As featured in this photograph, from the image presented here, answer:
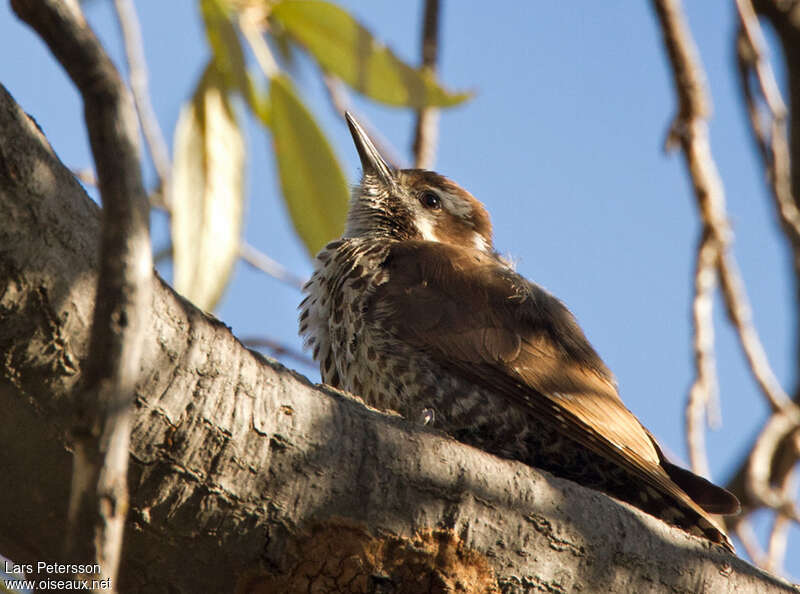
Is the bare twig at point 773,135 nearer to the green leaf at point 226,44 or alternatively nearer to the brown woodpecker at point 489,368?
the brown woodpecker at point 489,368

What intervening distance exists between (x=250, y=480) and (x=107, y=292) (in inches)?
31.4

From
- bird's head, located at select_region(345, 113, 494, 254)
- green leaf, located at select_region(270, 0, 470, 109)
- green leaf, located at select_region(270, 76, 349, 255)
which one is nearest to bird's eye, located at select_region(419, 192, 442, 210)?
bird's head, located at select_region(345, 113, 494, 254)

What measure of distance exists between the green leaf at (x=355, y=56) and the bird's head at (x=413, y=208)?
1110 mm

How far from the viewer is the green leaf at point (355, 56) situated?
10.3 ft

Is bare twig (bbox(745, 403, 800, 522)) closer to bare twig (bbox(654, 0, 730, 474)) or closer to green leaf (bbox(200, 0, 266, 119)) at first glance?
bare twig (bbox(654, 0, 730, 474))

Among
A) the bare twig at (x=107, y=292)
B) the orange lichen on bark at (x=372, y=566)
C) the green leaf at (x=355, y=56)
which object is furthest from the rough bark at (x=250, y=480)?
the green leaf at (x=355, y=56)

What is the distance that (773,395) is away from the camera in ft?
12.9

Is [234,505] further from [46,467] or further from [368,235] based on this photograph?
[368,235]

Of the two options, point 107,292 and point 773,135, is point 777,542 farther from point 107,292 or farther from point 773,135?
point 107,292

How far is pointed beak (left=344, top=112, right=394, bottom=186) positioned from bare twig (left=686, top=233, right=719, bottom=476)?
133 cm

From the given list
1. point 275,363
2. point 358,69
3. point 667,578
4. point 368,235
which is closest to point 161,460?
point 275,363

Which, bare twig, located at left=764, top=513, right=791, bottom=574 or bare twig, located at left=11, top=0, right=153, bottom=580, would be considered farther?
bare twig, located at left=764, top=513, right=791, bottom=574

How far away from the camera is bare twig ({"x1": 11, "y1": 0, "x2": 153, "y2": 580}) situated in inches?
48.5

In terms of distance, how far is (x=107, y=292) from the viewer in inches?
51.4
